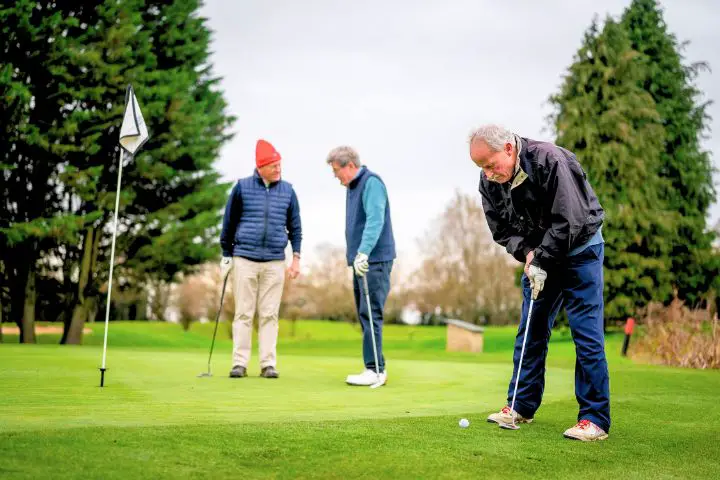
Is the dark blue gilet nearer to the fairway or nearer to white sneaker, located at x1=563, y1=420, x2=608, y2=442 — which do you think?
the fairway

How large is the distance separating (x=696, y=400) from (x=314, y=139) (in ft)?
51.7

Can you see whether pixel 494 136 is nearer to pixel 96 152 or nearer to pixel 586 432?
pixel 586 432

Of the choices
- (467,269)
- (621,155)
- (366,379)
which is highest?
(621,155)

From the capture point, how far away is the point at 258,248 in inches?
302

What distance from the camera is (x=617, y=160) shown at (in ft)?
93.1

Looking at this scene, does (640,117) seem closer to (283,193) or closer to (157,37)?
(157,37)

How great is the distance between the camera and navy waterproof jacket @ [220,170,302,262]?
768 centimetres

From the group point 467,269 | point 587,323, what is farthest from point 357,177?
point 467,269

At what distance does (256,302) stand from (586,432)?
14.3 ft

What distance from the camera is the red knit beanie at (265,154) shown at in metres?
7.59

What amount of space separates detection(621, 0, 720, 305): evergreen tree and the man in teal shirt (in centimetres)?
2555

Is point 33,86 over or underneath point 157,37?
underneath

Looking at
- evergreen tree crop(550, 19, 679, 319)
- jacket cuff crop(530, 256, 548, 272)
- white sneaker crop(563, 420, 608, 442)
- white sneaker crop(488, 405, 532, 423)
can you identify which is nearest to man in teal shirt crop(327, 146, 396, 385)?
white sneaker crop(488, 405, 532, 423)

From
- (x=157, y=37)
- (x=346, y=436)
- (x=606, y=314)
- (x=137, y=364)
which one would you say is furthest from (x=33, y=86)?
(x=606, y=314)
